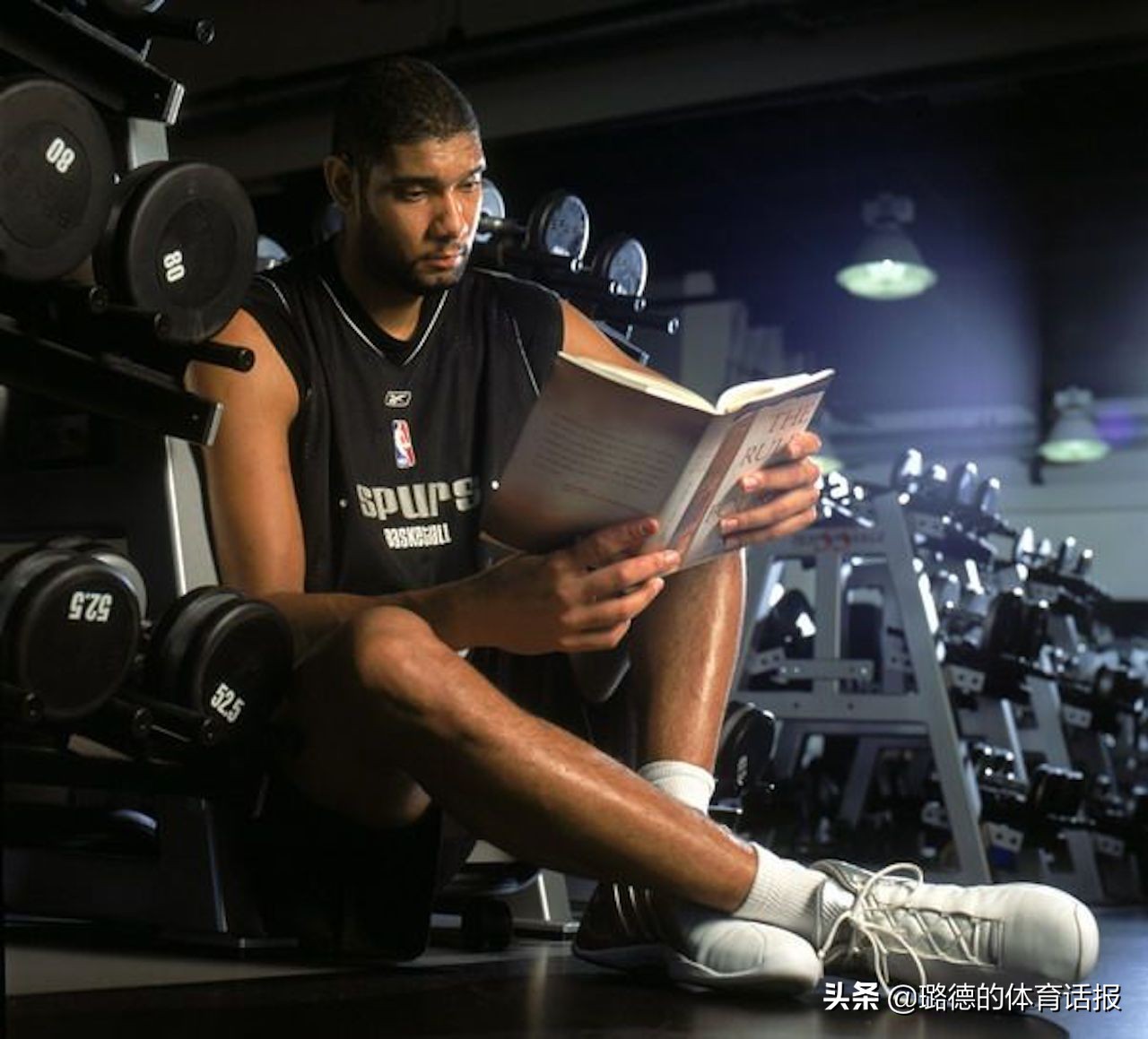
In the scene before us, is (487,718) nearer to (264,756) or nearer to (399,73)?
(264,756)

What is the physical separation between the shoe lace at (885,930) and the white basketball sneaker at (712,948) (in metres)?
0.04

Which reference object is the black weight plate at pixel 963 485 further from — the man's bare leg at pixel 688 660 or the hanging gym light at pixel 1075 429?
the hanging gym light at pixel 1075 429

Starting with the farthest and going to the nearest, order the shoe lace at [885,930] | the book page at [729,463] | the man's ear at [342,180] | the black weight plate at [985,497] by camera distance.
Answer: the black weight plate at [985,497], the man's ear at [342,180], the shoe lace at [885,930], the book page at [729,463]

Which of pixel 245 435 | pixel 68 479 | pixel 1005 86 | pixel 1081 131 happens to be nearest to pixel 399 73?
pixel 245 435

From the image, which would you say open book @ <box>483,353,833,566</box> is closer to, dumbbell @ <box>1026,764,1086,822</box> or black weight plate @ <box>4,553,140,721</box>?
black weight plate @ <box>4,553,140,721</box>

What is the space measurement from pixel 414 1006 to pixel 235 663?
0.34m

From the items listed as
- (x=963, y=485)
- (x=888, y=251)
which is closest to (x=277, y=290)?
(x=963, y=485)

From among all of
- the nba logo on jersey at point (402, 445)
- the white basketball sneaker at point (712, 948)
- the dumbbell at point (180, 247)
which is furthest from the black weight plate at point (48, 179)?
the white basketball sneaker at point (712, 948)

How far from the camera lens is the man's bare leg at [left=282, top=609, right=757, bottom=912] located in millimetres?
1289

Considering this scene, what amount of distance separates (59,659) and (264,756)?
0.24 m

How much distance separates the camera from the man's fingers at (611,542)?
50.0 inches

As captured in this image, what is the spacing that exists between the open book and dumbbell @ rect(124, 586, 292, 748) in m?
0.29

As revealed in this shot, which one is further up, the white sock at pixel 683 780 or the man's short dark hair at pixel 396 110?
the man's short dark hair at pixel 396 110

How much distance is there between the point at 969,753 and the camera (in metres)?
3.80
